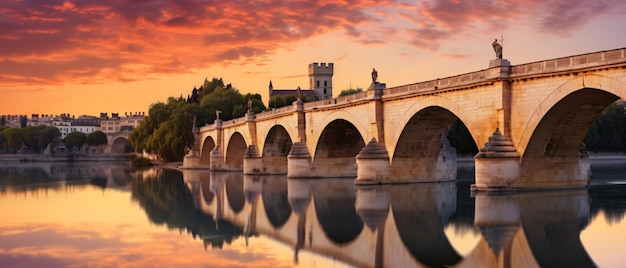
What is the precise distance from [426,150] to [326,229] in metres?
17.5

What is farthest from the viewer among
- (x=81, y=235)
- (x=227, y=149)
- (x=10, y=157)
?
(x=10, y=157)

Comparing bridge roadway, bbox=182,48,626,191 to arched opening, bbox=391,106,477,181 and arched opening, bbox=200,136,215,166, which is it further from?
arched opening, bbox=200,136,215,166

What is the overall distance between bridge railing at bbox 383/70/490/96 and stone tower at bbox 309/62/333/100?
98.4 m

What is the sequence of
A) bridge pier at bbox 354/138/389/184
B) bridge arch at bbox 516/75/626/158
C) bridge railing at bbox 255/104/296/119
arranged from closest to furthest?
bridge arch at bbox 516/75/626/158
bridge pier at bbox 354/138/389/184
bridge railing at bbox 255/104/296/119

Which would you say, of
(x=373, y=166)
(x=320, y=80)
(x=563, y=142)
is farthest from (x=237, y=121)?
(x=320, y=80)

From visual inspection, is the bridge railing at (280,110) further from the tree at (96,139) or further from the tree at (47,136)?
the tree at (47,136)

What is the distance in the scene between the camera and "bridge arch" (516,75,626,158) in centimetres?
2748

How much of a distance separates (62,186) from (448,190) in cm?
2832

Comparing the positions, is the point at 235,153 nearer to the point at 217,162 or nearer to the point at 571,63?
the point at 217,162

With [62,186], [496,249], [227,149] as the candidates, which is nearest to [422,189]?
[496,249]

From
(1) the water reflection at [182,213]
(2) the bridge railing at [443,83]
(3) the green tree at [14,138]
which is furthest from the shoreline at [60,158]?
(2) the bridge railing at [443,83]

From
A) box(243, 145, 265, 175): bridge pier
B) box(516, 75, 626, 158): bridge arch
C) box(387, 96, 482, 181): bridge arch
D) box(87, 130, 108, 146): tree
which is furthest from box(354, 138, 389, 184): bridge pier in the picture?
box(87, 130, 108, 146): tree

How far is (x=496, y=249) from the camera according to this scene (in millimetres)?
20688

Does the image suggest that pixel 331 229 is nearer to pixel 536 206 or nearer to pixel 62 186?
pixel 536 206
